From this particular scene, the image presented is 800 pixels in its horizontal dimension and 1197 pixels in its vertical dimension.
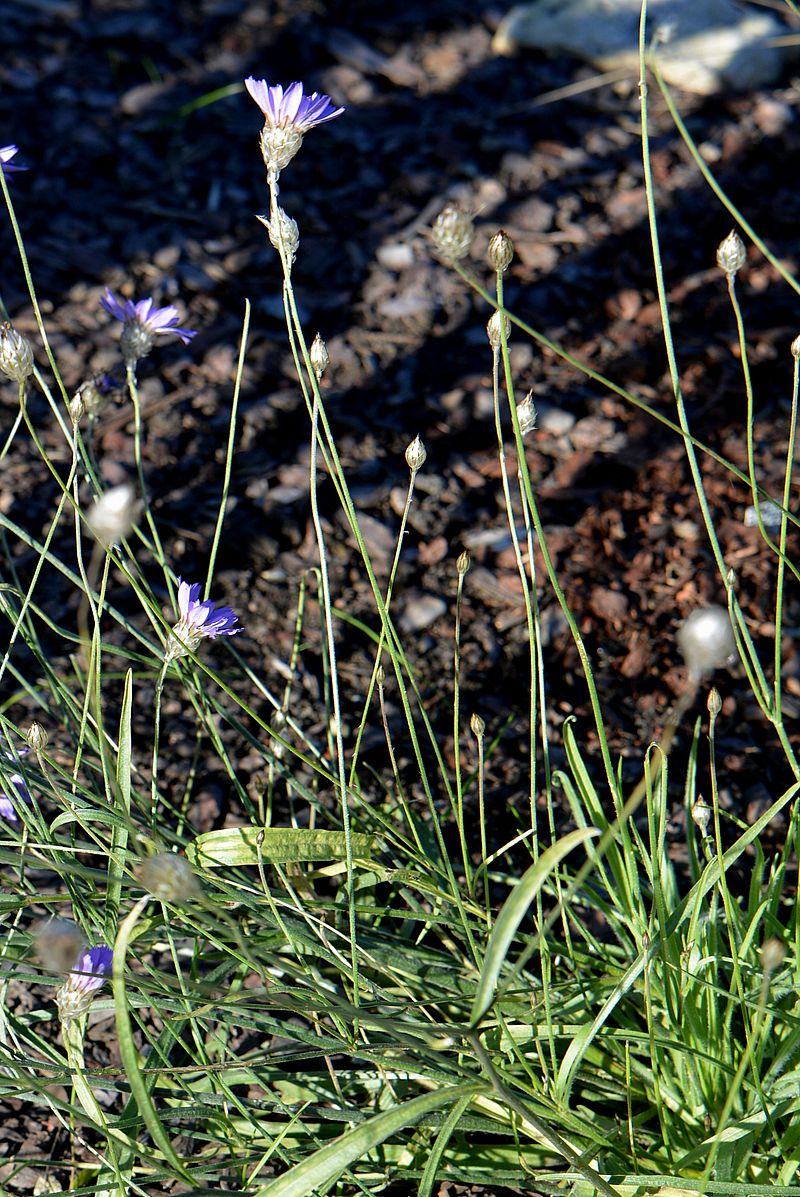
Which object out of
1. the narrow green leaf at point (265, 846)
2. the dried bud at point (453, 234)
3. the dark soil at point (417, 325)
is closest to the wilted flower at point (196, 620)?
the narrow green leaf at point (265, 846)

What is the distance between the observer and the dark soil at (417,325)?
2.01 m

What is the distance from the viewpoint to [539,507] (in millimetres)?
2242

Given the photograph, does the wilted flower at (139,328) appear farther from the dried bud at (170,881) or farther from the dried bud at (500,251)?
the dried bud at (170,881)

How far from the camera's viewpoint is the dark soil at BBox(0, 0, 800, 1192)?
79.3 inches

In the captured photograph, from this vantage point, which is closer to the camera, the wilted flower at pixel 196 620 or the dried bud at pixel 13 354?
the dried bud at pixel 13 354

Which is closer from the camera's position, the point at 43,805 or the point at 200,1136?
the point at 200,1136

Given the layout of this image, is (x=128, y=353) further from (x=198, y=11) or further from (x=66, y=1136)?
(x=198, y=11)

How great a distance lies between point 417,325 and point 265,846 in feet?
5.48

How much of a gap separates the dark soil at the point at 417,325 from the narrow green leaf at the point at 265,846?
0.42m

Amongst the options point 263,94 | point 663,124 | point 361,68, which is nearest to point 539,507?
point 263,94

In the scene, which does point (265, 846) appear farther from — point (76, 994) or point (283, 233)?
point (283, 233)

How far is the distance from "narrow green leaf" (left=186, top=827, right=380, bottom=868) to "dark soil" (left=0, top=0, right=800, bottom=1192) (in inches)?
16.5

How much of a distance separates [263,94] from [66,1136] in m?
1.22

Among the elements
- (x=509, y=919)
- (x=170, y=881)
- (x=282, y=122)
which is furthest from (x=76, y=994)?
(x=282, y=122)
